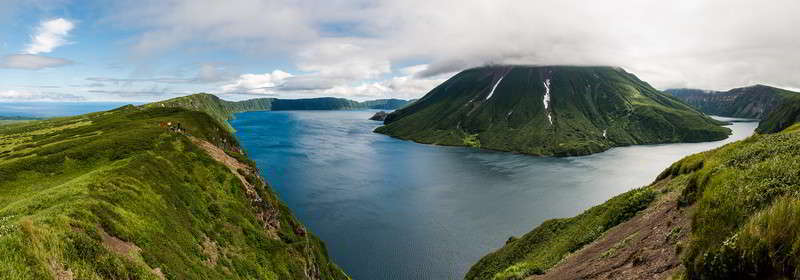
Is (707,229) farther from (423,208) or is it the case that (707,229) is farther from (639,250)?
(423,208)

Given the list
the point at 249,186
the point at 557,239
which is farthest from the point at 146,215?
the point at 557,239

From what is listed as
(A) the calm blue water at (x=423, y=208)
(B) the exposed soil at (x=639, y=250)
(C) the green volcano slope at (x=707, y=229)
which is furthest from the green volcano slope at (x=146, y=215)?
(B) the exposed soil at (x=639, y=250)

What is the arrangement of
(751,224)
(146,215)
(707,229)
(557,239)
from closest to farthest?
(751,224), (707,229), (146,215), (557,239)

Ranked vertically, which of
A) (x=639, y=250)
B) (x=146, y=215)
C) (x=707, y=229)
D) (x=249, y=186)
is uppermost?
(x=707, y=229)

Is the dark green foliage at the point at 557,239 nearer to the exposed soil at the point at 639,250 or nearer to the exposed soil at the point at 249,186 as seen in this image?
the exposed soil at the point at 639,250

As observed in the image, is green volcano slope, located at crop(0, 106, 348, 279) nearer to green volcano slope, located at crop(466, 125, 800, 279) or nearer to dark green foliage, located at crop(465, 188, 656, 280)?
dark green foliage, located at crop(465, 188, 656, 280)

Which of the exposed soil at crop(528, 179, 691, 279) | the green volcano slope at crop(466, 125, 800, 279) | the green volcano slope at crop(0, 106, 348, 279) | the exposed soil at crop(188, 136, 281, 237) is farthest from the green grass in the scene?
the exposed soil at crop(188, 136, 281, 237)
